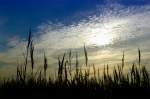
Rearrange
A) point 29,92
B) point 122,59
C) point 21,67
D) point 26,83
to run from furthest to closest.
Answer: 1. point 122,59
2. point 21,67
3. point 26,83
4. point 29,92

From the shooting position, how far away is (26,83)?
7.52 metres

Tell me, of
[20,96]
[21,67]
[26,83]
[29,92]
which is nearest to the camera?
[20,96]

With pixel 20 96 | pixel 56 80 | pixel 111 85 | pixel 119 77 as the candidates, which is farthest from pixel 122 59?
pixel 20 96

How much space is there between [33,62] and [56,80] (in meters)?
0.75

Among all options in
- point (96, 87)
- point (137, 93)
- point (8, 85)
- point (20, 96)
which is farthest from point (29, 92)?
point (137, 93)

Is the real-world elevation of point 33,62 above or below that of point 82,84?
above

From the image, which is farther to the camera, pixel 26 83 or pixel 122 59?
pixel 122 59

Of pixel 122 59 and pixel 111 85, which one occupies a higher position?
pixel 122 59

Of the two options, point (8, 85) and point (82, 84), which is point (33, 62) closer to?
point (8, 85)

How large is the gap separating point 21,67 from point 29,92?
1.29 metres

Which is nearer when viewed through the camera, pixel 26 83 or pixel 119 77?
pixel 26 83

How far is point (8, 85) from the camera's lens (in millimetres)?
7664

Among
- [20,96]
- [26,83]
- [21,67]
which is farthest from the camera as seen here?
[21,67]

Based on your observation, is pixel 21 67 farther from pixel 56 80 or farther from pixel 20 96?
pixel 20 96
